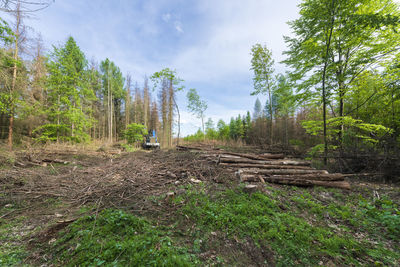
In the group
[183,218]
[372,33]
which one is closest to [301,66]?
[372,33]

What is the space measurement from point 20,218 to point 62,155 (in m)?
7.57

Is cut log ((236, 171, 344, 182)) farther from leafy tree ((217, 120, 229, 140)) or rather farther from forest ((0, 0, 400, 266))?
leafy tree ((217, 120, 229, 140))

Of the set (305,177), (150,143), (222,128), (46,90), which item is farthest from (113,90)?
(305,177)

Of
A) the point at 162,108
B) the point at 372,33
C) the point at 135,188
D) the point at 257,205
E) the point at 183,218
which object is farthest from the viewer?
the point at 162,108

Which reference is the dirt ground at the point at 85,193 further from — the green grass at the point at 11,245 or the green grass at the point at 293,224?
the green grass at the point at 293,224

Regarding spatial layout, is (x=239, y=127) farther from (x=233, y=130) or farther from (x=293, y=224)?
(x=293, y=224)

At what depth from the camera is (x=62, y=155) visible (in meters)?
8.26

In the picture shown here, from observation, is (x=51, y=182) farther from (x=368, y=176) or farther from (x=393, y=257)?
(x=368, y=176)

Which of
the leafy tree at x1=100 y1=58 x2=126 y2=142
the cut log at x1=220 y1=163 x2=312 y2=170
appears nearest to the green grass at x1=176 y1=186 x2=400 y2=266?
the cut log at x1=220 y1=163 x2=312 y2=170

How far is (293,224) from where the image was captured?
7.82ft

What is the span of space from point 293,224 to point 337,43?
8.96 meters

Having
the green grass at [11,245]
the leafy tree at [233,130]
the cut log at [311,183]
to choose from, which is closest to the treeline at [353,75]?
the cut log at [311,183]

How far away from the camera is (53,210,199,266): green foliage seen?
1601mm

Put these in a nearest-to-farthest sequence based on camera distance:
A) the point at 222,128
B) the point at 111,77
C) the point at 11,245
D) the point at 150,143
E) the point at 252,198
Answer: the point at 11,245 < the point at 252,198 < the point at 150,143 < the point at 111,77 < the point at 222,128
